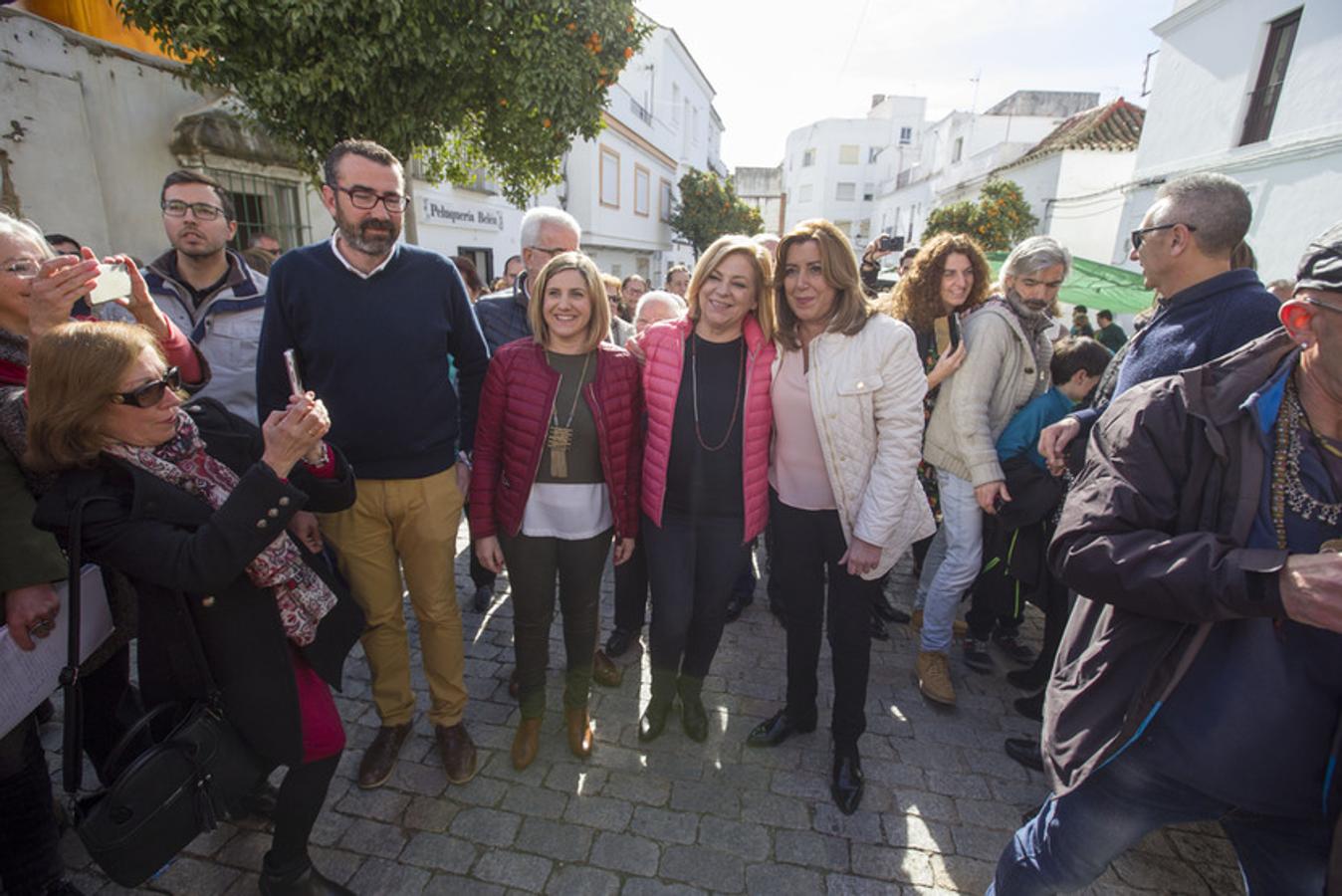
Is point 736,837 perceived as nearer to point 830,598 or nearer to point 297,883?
point 830,598

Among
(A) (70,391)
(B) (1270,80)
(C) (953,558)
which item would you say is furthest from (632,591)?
(B) (1270,80)

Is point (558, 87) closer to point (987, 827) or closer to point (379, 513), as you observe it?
point (379, 513)

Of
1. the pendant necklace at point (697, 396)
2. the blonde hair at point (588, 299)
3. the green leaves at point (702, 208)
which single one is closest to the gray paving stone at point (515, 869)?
the pendant necklace at point (697, 396)

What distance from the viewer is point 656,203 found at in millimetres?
25328

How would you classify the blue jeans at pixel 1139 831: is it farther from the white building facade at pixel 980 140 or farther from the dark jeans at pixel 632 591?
the white building facade at pixel 980 140

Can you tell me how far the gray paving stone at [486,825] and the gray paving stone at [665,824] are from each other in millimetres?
466

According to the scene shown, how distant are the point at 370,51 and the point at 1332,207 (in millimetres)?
11864

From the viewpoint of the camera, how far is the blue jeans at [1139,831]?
144 centimetres

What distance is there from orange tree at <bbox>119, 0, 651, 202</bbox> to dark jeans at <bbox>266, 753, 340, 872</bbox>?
483cm

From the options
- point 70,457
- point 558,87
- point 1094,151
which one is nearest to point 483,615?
point 70,457

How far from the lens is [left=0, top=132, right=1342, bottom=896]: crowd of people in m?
1.41

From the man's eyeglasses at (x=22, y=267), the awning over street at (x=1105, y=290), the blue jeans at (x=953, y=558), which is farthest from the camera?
the awning over street at (x=1105, y=290)

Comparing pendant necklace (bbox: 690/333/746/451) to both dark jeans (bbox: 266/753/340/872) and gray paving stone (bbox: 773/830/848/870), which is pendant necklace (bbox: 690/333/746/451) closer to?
gray paving stone (bbox: 773/830/848/870)

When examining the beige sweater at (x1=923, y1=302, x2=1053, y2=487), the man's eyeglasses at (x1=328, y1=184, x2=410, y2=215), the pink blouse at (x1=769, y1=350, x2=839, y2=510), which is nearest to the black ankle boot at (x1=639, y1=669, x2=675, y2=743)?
the pink blouse at (x1=769, y1=350, x2=839, y2=510)
